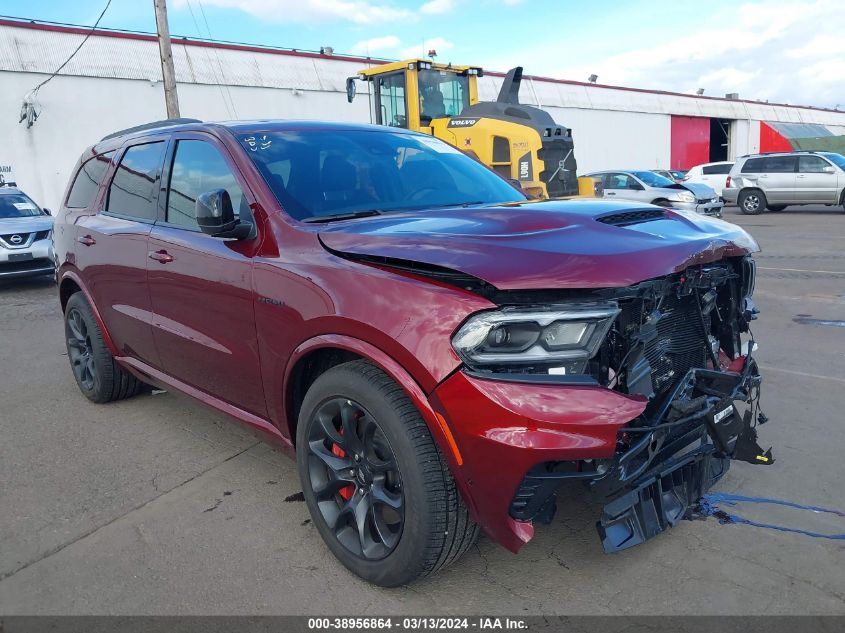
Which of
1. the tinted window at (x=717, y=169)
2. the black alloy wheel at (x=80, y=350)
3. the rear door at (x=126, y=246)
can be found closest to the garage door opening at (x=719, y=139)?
the tinted window at (x=717, y=169)

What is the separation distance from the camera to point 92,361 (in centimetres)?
507

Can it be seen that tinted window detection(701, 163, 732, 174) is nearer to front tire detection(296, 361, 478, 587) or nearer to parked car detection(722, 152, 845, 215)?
parked car detection(722, 152, 845, 215)

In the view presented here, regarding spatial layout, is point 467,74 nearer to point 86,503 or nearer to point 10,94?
point 86,503

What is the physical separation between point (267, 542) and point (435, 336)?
140 centimetres

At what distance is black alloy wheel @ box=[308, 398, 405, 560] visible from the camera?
269 centimetres

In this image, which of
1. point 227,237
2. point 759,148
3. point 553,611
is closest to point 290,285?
point 227,237

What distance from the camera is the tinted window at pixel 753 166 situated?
21.6 meters

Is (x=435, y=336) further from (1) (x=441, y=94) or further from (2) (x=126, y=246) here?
(1) (x=441, y=94)

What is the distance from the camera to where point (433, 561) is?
257 cm

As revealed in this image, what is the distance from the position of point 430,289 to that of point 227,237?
1264mm

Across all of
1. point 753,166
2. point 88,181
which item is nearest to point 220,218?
point 88,181

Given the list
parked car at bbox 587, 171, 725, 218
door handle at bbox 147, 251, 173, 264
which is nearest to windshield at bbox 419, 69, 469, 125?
parked car at bbox 587, 171, 725, 218

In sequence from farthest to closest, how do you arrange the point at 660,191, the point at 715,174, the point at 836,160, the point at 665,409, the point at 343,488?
the point at 715,174 → the point at 836,160 → the point at 660,191 → the point at 343,488 → the point at 665,409

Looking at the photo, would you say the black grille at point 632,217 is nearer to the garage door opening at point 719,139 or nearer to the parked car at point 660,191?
the parked car at point 660,191
